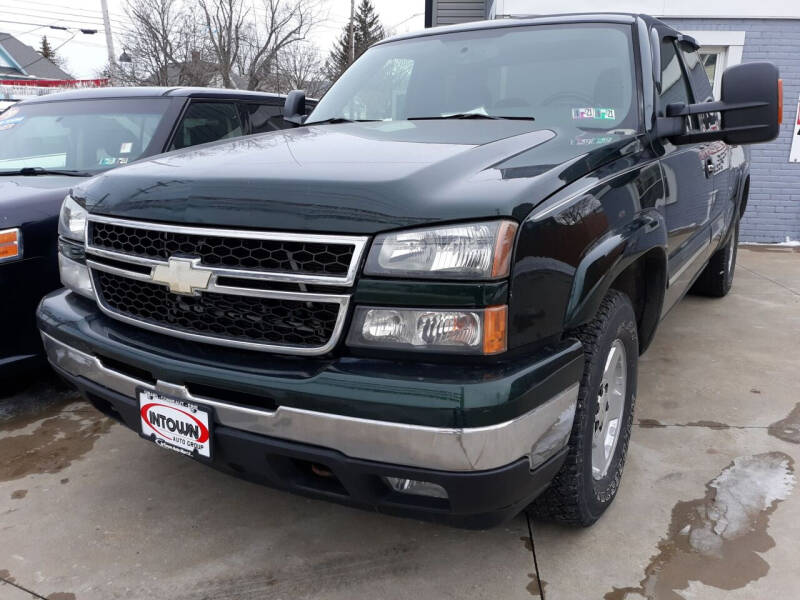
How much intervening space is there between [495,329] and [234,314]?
0.73 metres

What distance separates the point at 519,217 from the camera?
1.65m

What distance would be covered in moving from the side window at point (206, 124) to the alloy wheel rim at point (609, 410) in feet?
9.50

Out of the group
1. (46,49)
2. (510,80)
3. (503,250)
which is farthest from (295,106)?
(46,49)

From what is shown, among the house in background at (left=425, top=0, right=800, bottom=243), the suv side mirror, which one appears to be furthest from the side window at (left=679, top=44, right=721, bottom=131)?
the house in background at (left=425, top=0, right=800, bottom=243)

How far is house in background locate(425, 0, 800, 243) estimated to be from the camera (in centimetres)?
744

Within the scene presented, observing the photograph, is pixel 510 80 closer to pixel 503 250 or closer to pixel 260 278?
pixel 503 250

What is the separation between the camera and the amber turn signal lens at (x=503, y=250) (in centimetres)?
160

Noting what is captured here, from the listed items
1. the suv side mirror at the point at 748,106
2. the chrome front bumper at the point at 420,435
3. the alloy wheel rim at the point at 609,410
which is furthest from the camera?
the suv side mirror at the point at 748,106

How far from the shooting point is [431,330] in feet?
5.39

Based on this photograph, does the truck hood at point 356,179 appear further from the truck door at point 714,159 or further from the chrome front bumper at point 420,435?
the truck door at point 714,159

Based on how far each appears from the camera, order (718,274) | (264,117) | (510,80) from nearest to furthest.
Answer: (510,80), (264,117), (718,274)

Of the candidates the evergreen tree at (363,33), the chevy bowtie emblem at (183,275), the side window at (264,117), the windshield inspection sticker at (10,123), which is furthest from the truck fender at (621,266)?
the evergreen tree at (363,33)

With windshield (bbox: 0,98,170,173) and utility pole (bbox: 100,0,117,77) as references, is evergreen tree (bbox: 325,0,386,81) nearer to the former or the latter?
utility pole (bbox: 100,0,117,77)

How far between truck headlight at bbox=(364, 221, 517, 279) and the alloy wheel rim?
0.74 m
